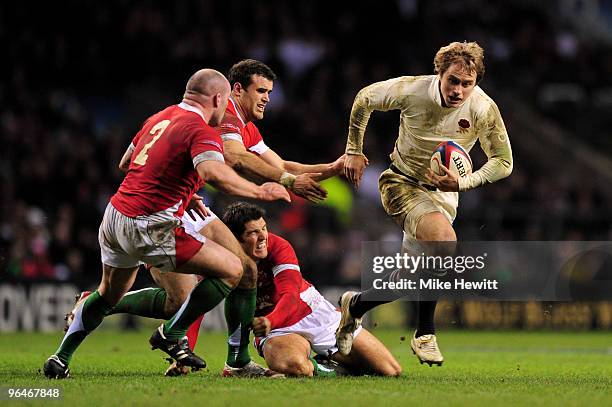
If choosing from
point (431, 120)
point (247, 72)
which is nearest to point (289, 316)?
point (431, 120)

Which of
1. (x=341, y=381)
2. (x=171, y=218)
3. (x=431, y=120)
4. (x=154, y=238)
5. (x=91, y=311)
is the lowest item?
(x=341, y=381)

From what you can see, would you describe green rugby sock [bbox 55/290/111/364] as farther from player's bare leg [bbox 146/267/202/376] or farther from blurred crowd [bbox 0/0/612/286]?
blurred crowd [bbox 0/0/612/286]

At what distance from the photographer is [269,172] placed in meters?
8.96

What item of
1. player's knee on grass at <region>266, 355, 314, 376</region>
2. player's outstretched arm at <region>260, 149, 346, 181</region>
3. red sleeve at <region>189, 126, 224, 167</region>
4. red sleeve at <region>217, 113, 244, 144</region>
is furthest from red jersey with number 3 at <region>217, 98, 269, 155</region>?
player's knee on grass at <region>266, 355, 314, 376</region>

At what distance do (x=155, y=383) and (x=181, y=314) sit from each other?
537mm

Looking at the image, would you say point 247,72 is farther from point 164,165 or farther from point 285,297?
point 285,297

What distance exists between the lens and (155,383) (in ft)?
26.3

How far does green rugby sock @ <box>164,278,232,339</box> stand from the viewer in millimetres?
8117

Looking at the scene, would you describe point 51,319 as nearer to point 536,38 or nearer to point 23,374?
point 23,374

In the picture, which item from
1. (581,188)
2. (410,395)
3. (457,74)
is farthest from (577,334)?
(410,395)

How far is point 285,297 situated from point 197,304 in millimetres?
763

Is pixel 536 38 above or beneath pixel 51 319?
above

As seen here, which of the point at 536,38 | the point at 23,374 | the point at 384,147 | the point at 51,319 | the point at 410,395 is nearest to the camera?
the point at 410,395

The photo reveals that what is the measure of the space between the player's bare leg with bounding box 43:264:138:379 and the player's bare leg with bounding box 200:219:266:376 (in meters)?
0.70
